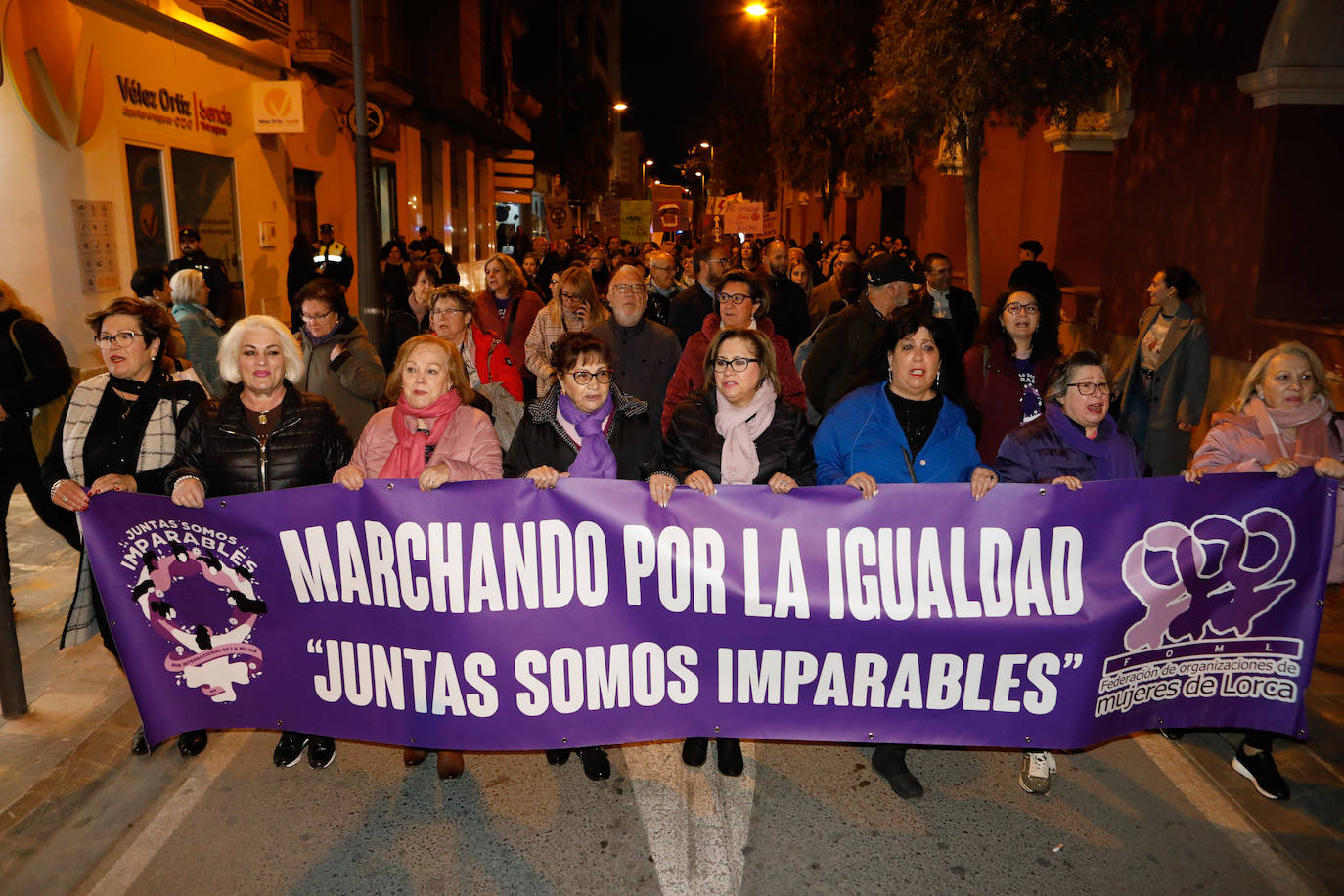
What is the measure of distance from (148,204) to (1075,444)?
12.0 meters

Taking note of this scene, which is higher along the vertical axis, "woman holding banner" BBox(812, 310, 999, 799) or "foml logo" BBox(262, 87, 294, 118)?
"foml logo" BBox(262, 87, 294, 118)

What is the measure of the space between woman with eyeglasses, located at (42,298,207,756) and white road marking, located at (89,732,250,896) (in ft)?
0.42

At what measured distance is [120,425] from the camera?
4.40 m

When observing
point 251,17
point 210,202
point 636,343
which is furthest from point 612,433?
point 251,17

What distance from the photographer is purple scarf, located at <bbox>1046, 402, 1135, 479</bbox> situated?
423cm

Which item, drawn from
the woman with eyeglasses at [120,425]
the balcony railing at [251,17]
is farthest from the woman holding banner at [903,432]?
the balcony railing at [251,17]

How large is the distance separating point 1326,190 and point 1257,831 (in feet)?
25.9

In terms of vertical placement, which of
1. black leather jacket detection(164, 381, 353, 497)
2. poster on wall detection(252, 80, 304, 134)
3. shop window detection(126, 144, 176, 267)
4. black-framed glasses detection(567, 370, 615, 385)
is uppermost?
poster on wall detection(252, 80, 304, 134)

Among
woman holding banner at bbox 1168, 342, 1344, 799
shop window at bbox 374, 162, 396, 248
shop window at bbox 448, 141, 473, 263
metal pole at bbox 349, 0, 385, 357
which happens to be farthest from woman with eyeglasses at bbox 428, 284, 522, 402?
shop window at bbox 448, 141, 473, 263

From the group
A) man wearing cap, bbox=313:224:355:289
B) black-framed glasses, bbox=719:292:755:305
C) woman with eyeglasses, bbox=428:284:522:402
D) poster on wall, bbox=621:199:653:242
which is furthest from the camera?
poster on wall, bbox=621:199:653:242

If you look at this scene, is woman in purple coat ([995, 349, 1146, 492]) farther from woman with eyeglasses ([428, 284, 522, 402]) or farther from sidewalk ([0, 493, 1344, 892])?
woman with eyeglasses ([428, 284, 522, 402])

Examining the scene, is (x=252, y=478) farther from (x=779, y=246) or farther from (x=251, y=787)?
(x=779, y=246)

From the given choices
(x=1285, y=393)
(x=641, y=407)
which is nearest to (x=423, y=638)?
(x=641, y=407)

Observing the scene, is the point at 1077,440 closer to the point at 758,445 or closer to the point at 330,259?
the point at 758,445
